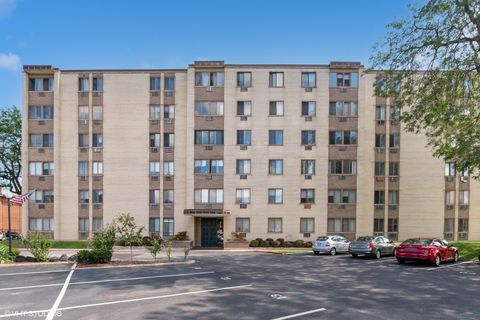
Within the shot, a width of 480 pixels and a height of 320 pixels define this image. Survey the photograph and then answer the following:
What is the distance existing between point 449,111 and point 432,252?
25.6ft

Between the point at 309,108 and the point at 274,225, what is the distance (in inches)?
481

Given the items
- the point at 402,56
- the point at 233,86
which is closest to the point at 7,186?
the point at 233,86

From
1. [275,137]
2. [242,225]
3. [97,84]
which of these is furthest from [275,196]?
[97,84]

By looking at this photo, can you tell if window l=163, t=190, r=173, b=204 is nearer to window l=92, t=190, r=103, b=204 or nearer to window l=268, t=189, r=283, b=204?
window l=92, t=190, r=103, b=204

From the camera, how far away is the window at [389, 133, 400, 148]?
35.5 m

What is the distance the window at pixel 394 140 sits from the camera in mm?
35469

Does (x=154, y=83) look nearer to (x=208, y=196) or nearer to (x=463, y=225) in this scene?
(x=208, y=196)

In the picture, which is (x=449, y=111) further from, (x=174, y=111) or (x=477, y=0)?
(x=174, y=111)

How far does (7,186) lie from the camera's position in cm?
4903

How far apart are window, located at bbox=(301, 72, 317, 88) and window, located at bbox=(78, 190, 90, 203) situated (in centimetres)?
2455

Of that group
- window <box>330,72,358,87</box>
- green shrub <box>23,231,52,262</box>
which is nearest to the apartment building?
window <box>330,72,358,87</box>

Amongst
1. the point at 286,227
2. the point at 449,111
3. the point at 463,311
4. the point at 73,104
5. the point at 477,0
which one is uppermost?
the point at 477,0

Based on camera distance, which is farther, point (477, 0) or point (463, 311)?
point (477, 0)

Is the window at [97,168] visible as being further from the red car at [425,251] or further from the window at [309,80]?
the red car at [425,251]
